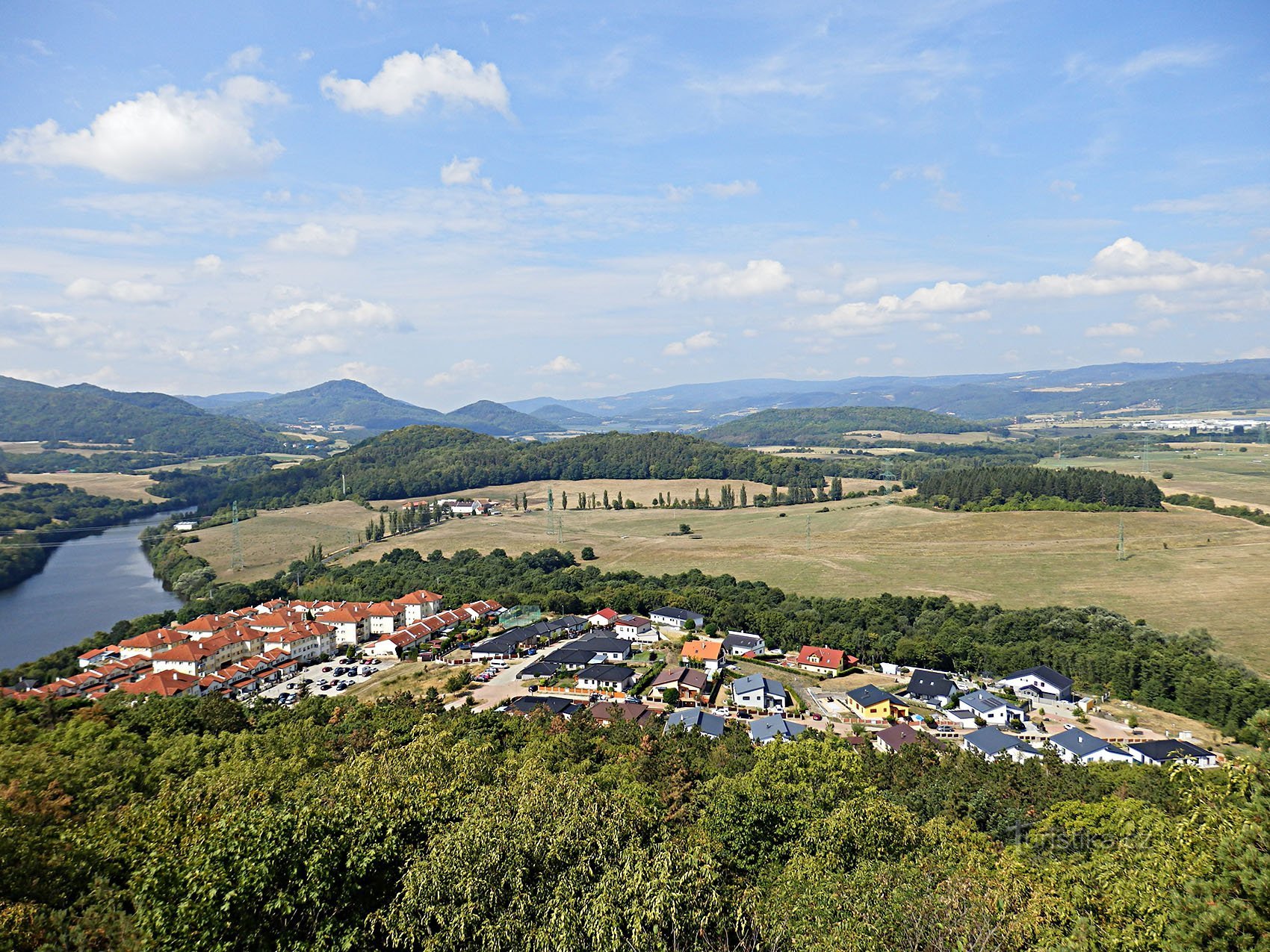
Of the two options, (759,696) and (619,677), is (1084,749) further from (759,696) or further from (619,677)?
(619,677)

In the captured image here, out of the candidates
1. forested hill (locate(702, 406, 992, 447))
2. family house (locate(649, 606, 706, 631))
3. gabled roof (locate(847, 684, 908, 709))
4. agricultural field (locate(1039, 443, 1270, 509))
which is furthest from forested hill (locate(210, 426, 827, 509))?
forested hill (locate(702, 406, 992, 447))

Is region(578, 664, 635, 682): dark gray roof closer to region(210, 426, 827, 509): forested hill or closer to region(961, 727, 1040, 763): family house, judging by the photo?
region(961, 727, 1040, 763): family house

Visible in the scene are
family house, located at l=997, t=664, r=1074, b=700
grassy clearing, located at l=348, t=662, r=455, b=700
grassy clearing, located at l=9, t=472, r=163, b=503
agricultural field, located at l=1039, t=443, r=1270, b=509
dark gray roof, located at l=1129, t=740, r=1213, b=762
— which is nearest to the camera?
dark gray roof, located at l=1129, t=740, r=1213, b=762

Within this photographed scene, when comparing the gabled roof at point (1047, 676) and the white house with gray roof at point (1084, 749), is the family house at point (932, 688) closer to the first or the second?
the gabled roof at point (1047, 676)

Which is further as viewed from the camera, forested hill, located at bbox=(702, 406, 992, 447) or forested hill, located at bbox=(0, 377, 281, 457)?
forested hill, located at bbox=(702, 406, 992, 447)

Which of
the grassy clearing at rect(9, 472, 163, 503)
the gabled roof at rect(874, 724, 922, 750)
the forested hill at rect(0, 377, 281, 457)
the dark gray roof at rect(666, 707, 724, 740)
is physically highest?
the forested hill at rect(0, 377, 281, 457)

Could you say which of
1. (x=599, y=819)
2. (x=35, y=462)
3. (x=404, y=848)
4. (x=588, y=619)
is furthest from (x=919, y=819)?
(x=35, y=462)

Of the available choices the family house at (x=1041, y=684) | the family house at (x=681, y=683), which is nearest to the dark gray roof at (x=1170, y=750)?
the family house at (x=1041, y=684)
